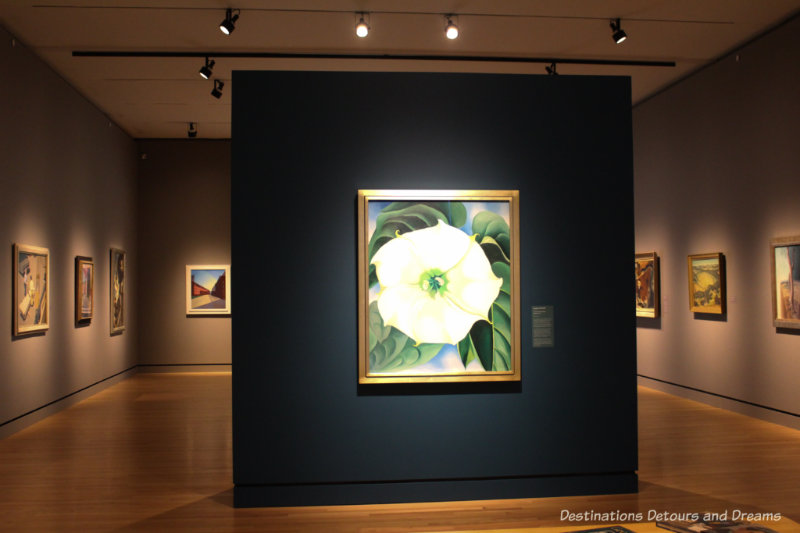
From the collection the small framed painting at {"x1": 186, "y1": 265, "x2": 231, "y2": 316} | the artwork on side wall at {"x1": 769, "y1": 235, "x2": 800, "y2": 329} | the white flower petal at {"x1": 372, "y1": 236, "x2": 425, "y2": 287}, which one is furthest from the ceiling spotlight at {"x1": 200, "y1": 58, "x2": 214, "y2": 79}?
the artwork on side wall at {"x1": 769, "y1": 235, "x2": 800, "y2": 329}

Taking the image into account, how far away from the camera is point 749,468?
591 centimetres

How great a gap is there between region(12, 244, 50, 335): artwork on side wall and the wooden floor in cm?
134

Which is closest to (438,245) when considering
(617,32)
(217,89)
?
(617,32)

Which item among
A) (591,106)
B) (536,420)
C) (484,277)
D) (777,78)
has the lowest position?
(536,420)

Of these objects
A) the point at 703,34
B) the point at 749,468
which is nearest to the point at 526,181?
the point at 749,468

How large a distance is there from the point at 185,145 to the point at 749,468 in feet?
39.8

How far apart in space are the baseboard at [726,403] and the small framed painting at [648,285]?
45.6 inches

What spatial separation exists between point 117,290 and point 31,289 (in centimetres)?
398

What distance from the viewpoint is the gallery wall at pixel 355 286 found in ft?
16.4

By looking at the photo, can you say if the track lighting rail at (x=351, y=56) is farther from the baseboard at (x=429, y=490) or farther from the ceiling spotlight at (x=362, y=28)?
the baseboard at (x=429, y=490)

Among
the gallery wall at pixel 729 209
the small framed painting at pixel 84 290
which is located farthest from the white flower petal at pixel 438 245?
the small framed painting at pixel 84 290

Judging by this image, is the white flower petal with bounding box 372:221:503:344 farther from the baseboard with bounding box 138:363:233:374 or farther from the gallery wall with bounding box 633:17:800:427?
the baseboard with bounding box 138:363:233:374

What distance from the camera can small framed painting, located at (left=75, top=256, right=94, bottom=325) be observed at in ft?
32.8

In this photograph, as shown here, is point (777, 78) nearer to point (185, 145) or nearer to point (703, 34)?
point (703, 34)
